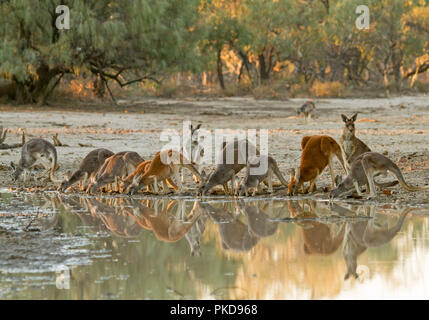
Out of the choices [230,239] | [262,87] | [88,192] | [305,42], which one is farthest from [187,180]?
[305,42]

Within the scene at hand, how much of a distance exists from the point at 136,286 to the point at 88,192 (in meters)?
5.31

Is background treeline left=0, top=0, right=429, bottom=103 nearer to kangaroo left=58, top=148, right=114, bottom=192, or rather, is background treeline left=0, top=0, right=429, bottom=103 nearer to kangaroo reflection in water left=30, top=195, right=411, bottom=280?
kangaroo left=58, top=148, right=114, bottom=192

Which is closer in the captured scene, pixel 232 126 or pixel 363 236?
pixel 363 236

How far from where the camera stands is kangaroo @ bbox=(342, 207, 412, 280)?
6383mm

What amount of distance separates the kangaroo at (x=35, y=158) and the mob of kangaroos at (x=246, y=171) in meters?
0.72

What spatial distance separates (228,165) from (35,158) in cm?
303

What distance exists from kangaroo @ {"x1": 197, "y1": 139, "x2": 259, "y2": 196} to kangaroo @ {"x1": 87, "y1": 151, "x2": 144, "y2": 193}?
42.0 inches

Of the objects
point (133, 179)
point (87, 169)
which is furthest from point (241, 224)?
point (87, 169)

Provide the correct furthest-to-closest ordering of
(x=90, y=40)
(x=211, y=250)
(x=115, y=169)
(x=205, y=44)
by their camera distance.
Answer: (x=205, y=44)
(x=90, y=40)
(x=115, y=169)
(x=211, y=250)

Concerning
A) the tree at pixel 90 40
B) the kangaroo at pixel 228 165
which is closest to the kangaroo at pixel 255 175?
the kangaroo at pixel 228 165

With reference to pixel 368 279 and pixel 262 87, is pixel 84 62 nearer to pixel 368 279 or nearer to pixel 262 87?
pixel 262 87

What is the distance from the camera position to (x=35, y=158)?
37.6ft

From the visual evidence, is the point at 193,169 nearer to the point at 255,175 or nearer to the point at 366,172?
the point at 255,175

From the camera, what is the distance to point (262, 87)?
126ft
